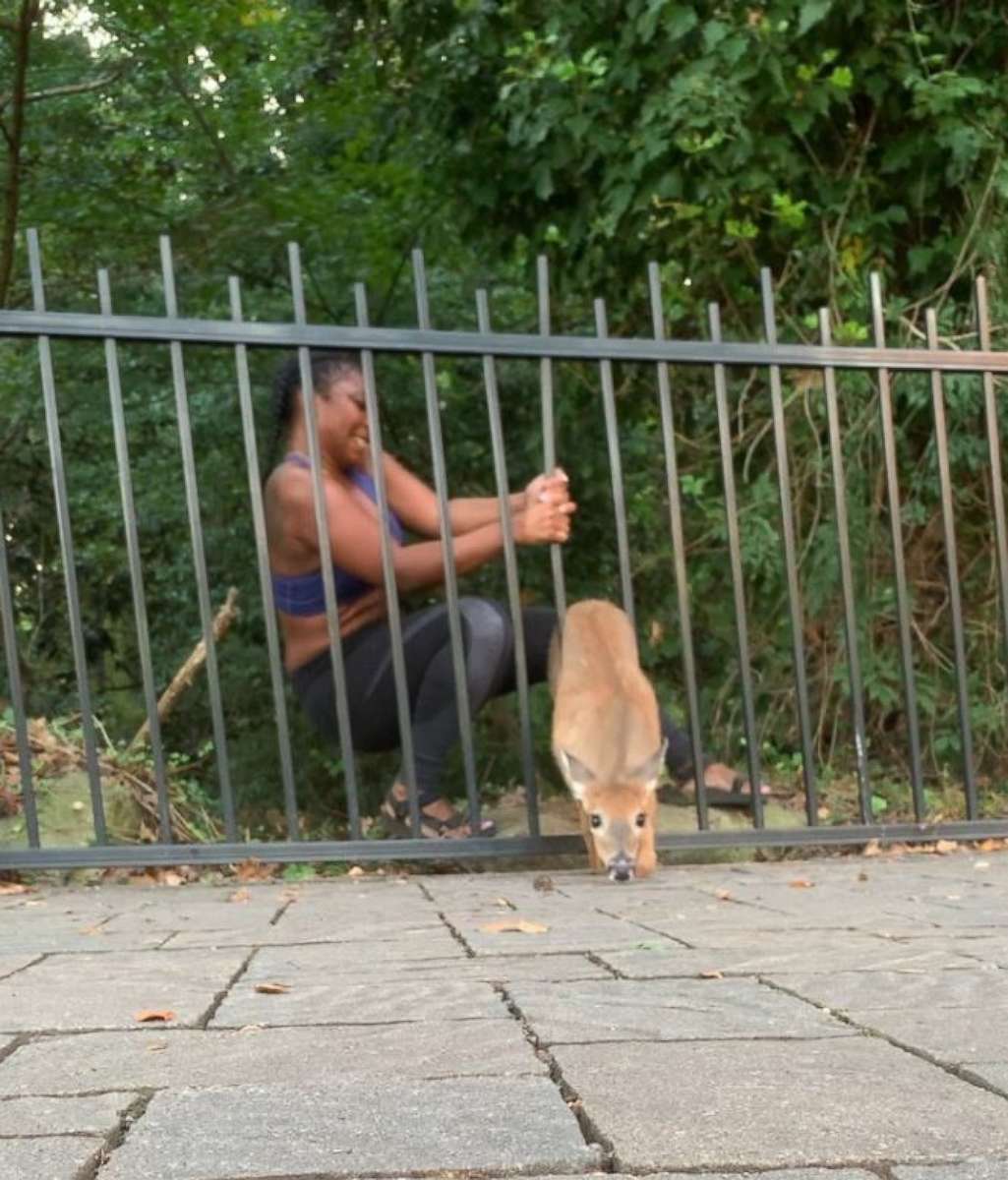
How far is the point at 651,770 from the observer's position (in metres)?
4.57

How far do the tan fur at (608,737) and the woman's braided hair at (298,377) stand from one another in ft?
4.00

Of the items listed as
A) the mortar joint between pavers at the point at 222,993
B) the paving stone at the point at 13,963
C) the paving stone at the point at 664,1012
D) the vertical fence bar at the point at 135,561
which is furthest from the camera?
the vertical fence bar at the point at 135,561

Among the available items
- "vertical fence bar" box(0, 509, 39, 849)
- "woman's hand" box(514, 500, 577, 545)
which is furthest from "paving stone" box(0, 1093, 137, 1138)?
"woman's hand" box(514, 500, 577, 545)

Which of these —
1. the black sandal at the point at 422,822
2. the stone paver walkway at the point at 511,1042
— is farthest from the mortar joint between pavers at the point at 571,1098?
the black sandal at the point at 422,822

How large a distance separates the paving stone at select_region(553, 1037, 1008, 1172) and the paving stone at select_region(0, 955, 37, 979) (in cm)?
129

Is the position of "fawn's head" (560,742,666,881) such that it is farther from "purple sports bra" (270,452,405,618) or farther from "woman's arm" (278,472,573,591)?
"purple sports bra" (270,452,405,618)

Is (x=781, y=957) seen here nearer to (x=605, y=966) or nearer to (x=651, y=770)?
(x=605, y=966)

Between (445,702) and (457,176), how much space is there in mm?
4182

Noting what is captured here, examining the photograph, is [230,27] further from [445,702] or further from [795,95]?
[445,702]

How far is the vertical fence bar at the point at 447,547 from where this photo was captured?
4496 mm

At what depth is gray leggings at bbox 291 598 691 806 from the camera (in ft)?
16.7

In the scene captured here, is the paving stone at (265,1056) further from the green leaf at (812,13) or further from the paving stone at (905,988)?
the green leaf at (812,13)

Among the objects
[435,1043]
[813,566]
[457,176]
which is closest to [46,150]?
[457,176]

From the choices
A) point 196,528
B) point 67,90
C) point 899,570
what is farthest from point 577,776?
point 67,90
